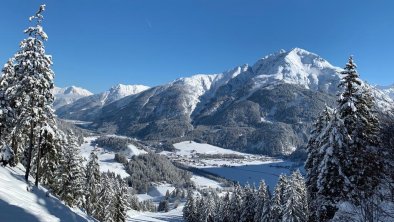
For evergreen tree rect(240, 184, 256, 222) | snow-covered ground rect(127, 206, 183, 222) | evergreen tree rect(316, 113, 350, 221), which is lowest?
snow-covered ground rect(127, 206, 183, 222)

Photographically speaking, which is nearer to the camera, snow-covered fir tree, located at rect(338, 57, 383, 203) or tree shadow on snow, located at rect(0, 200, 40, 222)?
tree shadow on snow, located at rect(0, 200, 40, 222)

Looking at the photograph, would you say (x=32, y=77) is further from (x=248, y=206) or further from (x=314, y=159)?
(x=248, y=206)

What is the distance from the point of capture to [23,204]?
29375 mm

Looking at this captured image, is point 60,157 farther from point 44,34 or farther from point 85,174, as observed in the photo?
point 44,34

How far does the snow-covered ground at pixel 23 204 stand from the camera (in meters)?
25.5

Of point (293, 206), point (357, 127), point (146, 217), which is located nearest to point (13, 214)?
point (357, 127)

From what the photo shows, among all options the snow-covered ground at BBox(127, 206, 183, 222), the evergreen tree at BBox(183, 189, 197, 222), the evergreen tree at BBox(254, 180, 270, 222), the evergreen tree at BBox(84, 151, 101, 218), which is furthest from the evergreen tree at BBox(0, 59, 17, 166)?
the snow-covered ground at BBox(127, 206, 183, 222)

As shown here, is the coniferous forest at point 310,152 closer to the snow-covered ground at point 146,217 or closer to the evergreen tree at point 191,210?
the evergreen tree at point 191,210

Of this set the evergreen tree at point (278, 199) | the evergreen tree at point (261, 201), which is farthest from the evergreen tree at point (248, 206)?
the evergreen tree at point (278, 199)

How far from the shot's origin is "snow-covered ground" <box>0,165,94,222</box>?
25.5 metres

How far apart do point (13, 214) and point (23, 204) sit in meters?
4.67

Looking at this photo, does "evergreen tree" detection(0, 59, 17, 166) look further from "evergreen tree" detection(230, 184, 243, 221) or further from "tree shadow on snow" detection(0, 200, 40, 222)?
"evergreen tree" detection(230, 184, 243, 221)

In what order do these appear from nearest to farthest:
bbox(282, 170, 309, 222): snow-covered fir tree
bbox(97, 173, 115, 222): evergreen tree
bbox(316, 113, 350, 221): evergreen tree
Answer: bbox(316, 113, 350, 221): evergreen tree
bbox(282, 170, 309, 222): snow-covered fir tree
bbox(97, 173, 115, 222): evergreen tree

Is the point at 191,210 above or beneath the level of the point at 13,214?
beneath
